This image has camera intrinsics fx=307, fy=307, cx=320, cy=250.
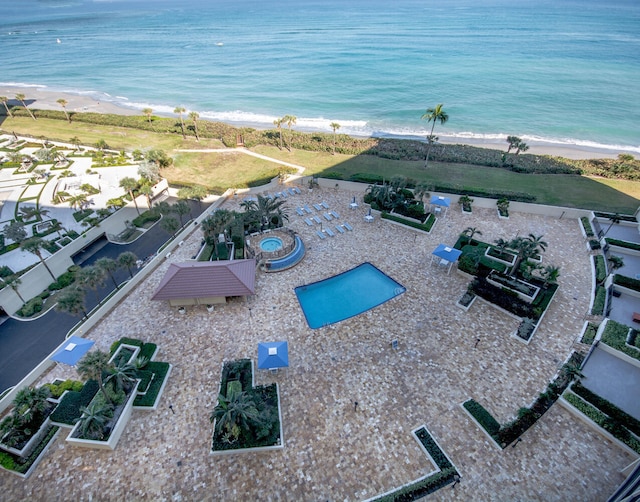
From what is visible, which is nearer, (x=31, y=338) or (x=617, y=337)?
(x=617, y=337)

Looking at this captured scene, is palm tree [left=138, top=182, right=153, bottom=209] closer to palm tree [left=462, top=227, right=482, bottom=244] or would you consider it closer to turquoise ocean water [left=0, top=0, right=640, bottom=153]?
palm tree [left=462, top=227, right=482, bottom=244]

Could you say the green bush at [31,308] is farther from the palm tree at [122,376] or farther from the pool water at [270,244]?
the pool water at [270,244]

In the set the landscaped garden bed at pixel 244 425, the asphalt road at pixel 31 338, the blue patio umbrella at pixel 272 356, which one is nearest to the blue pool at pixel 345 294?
the blue patio umbrella at pixel 272 356

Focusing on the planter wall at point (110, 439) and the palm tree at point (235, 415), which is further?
the planter wall at point (110, 439)

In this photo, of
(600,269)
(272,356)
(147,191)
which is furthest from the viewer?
(147,191)

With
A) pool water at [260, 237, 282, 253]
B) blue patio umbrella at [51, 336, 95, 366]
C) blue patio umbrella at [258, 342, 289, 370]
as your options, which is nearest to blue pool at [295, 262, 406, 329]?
blue patio umbrella at [258, 342, 289, 370]

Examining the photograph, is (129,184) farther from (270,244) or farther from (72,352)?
(72,352)

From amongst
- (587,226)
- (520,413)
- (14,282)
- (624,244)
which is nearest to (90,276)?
(14,282)
